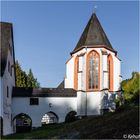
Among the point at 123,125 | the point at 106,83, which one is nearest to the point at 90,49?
the point at 106,83

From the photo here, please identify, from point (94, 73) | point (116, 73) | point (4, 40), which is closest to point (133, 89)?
point (4, 40)

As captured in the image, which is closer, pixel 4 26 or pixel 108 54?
pixel 4 26

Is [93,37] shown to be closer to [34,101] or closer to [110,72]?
[110,72]

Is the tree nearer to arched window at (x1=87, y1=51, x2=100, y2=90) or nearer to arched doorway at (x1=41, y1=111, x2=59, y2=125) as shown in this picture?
arched doorway at (x1=41, y1=111, x2=59, y2=125)

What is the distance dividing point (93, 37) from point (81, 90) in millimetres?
7819

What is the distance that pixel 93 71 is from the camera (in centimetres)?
4619

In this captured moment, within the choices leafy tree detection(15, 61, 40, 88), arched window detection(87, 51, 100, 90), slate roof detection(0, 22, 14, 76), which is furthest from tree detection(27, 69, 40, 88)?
slate roof detection(0, 22, 14, 76)

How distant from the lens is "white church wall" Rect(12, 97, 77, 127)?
39.3 m

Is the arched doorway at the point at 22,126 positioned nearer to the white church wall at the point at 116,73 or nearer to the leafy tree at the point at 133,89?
the leafy tree at the point at 133,89

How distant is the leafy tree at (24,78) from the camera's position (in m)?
60.1

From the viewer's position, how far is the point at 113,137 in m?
13.9

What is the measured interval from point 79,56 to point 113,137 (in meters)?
33.6

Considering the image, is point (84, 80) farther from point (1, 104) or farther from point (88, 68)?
point (1, 104)

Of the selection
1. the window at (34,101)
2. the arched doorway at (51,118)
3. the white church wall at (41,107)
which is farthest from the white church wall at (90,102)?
the window at (34,101)
